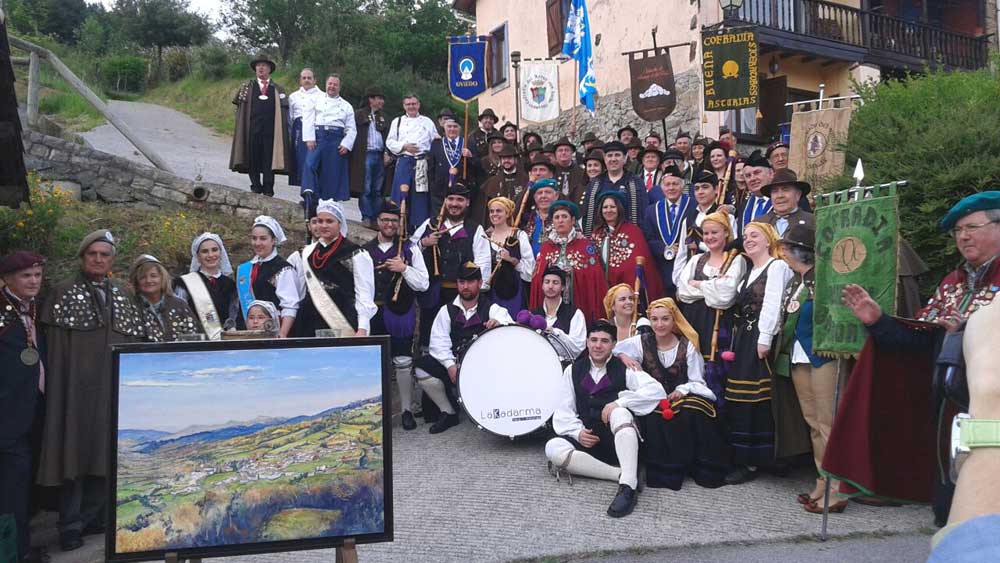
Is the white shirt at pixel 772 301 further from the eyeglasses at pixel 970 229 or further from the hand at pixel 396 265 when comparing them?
the hand at pixel 396 265

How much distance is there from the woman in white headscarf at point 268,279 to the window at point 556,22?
12.9 metres

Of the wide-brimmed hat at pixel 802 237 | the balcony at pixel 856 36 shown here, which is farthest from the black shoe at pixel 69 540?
the balcony at pixel 856 36

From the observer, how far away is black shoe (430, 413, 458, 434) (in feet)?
23.3

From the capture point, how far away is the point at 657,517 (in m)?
5.23

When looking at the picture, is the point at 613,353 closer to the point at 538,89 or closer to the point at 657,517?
the point at 657,517

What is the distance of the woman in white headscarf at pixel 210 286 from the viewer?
20.2 feet

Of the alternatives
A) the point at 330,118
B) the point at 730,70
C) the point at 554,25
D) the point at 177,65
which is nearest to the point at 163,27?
the point at 177,65

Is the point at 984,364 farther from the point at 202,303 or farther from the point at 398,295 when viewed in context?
the point at 398,295

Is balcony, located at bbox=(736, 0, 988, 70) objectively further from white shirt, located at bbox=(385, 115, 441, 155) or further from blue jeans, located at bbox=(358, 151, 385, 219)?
blue jeans, located at bbox=(358, 151, 385, 219)

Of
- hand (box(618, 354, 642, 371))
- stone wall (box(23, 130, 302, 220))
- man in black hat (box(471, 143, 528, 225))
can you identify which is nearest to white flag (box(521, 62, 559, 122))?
man in black hat (box(471, 143, 528, 225))

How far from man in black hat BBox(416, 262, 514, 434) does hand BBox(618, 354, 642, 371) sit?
1.30m

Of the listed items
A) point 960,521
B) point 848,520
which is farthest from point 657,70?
point 960,521

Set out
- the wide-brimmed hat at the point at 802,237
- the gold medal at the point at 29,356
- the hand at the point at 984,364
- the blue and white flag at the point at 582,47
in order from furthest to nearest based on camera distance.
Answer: the blue and white flag at the point at 582,47 → the wide-brimmed hat at the point at 802,237 → the gold medal at the point at 29,356 → the hand at the point at 984,364

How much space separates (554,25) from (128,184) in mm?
11093
